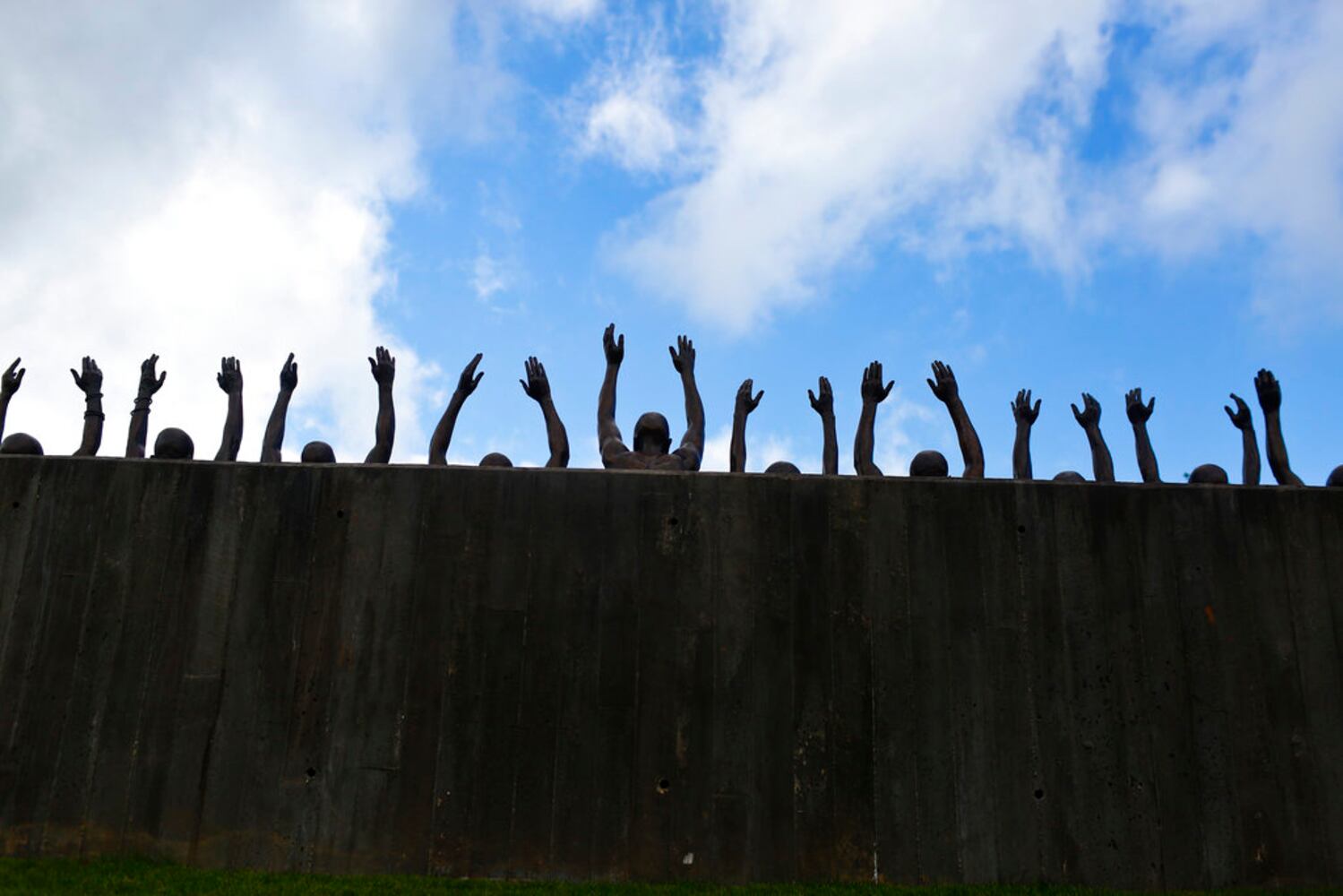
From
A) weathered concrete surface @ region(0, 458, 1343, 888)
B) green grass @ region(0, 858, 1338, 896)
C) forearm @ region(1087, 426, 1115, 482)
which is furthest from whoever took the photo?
forearm @ region(1087, 426, 1115, 482)

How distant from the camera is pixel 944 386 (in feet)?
49.3

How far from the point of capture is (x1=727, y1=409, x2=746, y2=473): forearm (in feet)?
47.5

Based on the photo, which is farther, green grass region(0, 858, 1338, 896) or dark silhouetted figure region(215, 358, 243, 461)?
dark silhouetted figure region(215, 358, 243, 461)

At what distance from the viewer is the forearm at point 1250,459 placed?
14.6 meters

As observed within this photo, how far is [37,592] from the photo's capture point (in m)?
13.9

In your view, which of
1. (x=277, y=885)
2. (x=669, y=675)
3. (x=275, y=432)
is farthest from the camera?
(x=275, y=432)

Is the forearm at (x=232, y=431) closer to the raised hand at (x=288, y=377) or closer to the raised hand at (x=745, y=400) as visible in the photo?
the raised hand at (x=288, y=377)

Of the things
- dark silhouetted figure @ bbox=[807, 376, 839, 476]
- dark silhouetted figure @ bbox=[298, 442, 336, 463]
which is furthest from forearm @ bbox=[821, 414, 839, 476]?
dark silhouetted figure @ bbox=[298, 442, 336, 463]

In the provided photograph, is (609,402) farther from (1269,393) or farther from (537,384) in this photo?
(1269,393)

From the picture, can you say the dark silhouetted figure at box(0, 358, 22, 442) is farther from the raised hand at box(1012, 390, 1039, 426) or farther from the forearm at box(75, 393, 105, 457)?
the raised hand at box(1012, 390, 1039, 426)

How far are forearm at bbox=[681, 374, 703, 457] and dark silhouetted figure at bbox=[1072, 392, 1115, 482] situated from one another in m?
4.71

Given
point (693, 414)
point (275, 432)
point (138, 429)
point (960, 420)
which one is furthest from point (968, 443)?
point (138, 429)

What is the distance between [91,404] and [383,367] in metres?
3.80

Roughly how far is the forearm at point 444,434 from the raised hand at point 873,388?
198 inches
